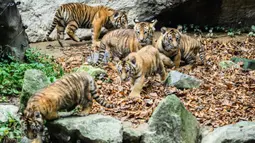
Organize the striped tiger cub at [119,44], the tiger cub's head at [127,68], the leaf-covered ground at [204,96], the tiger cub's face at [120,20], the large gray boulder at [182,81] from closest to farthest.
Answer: the leaf-covered ground at [204,96]
the tiger cub's head at [127,68]
the large gray boulder at [182,81]
the striped tiger cub at [119,44]
the tiger cub's face at [120,20]

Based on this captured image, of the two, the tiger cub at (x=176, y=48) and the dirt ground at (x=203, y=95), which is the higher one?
the tiger cub at (x=176, y=48)

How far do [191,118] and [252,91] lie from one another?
6.67 ft

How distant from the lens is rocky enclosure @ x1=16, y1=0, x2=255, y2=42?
1218 centimetres

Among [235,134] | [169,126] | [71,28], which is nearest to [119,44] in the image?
[71,28]

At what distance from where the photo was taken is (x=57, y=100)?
5859 millimetres

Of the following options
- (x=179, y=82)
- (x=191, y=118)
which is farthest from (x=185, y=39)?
(x=191, y=118)

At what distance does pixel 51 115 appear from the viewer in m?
5.82

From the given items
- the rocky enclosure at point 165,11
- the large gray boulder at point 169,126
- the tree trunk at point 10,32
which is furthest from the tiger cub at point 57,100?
the rocky enclosure at point 165,11

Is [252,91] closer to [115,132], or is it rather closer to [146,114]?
[146,114]

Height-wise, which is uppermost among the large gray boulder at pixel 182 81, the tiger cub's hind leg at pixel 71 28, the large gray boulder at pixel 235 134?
the tiger cub's hind leg at pixel 71 28

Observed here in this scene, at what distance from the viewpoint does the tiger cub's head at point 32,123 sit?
5.54 metres

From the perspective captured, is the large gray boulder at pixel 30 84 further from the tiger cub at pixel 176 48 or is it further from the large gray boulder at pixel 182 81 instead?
the tiger cub at pixel 176 48

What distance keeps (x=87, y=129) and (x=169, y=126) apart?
96 cm

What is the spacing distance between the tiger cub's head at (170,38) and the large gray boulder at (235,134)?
3.17 m
